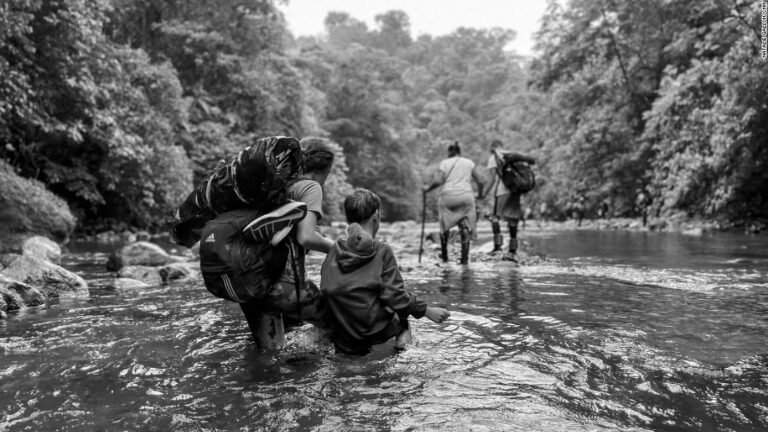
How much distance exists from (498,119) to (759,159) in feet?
132

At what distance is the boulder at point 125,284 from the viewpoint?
651 centimetres

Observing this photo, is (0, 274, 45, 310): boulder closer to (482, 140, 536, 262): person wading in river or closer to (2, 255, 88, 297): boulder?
(2, 255, 88, 297): boulder

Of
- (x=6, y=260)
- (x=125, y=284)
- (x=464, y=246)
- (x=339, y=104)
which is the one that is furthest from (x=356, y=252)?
(x=339, y=104)

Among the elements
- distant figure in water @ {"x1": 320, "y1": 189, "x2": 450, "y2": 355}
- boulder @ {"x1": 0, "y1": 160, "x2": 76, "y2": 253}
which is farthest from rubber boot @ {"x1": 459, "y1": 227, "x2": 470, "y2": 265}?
boulder @ {"x1": 0, "y1": 160, "x2": 76, "y2": 253}

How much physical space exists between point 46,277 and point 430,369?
16.4 ft

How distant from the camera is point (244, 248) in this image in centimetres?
316

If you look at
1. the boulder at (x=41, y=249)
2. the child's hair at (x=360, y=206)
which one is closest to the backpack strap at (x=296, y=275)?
the child's hair at (x=360, y=206)

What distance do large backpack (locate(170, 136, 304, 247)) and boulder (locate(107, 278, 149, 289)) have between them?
3.54 meters

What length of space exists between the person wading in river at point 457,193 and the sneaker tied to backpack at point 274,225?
5.50m

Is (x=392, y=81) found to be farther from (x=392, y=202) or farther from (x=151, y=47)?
(x=151, y=47)

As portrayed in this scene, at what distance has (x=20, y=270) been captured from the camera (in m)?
6.16

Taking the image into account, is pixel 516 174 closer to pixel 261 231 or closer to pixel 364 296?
pixel 364 296

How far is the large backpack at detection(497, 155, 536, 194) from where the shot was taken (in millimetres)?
Result: 8852

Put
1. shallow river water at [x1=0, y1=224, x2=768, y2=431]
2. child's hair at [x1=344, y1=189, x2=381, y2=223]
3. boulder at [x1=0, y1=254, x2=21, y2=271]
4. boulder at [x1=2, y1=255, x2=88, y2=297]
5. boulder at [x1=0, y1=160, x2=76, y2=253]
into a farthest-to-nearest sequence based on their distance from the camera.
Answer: boulder at [x1=0, y1=160, x2=76, y2=253] < boulder at [x1=0, y1=254, x2=21, y2=271] < boulder at [x1=2, y1=255, x2=88, y2=297] < child's hair at [x1=344, y1=189, x2=381, y2=223] < shallow river water at [x1=0, y1=224, x2=768, y2=431]
